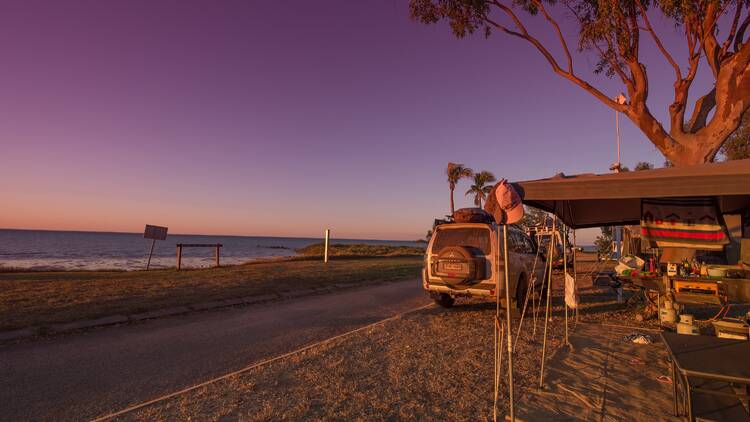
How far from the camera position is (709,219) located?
6.14 meters

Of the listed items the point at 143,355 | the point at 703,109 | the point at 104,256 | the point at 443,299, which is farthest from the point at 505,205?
the point at 104,256

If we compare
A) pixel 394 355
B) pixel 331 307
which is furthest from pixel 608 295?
pixel 394 355

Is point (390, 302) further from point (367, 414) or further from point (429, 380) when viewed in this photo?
point (367, 414)

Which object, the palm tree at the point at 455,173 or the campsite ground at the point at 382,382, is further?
the palm tree at the point at 455,173

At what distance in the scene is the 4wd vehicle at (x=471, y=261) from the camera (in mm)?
7426

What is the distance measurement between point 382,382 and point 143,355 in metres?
3.73

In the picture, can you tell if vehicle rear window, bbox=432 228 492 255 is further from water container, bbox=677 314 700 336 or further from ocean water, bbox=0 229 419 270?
ocean water, bbox=0 229 419 270

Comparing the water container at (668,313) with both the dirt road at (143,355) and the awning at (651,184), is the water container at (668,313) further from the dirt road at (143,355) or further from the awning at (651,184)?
the dirt road at (143,355)

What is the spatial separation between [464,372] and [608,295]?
9.64 m

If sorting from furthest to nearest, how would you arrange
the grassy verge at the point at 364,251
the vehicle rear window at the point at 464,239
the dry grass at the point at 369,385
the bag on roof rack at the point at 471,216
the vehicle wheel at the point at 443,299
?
the grassy verge at the point at 364,251 < the vehicle wheel at the point at 443,299 < the bag on roof rack at the point at 471,216 < the vehicle rear window at the point at 464,239 < the dry grass at the point at 369,385

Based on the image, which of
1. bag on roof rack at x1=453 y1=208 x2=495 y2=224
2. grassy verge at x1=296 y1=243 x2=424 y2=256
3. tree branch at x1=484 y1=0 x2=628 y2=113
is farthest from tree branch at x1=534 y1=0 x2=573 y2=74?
grassy verge at x1=296 y1=243 x2=424 y2=256

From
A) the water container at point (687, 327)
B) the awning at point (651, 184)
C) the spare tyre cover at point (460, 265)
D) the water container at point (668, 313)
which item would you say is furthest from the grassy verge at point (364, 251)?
the awning at point (651, 184)

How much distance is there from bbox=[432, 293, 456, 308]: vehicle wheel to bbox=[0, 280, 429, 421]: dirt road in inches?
52.6

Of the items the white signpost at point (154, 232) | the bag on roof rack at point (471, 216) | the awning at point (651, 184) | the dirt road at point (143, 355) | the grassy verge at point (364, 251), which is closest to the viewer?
the awning at point (651, 184)
